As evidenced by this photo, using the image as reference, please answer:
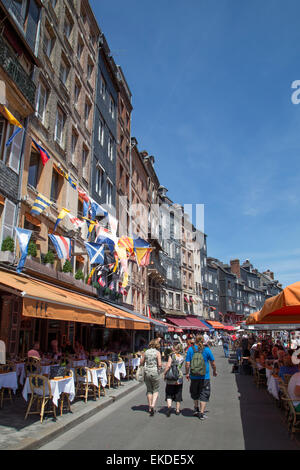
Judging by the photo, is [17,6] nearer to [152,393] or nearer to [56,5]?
[56,5]

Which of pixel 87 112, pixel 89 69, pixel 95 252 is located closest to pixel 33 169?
→ pixel 95 252

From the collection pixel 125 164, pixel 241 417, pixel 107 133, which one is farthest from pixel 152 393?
pixel 125 164

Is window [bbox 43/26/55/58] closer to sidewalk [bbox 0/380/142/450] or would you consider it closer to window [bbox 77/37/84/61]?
window [bbox 77/37/84/61]

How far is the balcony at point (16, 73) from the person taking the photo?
1100 centimetres

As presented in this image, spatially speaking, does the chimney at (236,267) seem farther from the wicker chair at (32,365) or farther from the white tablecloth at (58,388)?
the white tablecloth at (58,388)

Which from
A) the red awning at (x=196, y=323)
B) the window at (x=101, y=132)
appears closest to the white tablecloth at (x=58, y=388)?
the window at (x=101, y=132)

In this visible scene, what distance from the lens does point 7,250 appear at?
10242mm

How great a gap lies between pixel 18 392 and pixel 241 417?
631 cm

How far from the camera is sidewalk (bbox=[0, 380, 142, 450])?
5.39 metres

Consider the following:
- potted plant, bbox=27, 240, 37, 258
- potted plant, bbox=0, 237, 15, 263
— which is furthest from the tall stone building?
potted plant, bbox=27, 240, 37, 258

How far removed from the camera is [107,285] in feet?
69.4

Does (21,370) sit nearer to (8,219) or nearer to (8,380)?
(8,380)

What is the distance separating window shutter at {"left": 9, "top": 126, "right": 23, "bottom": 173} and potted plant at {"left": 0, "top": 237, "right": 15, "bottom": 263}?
2.55 meters

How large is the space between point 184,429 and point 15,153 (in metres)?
9.55
